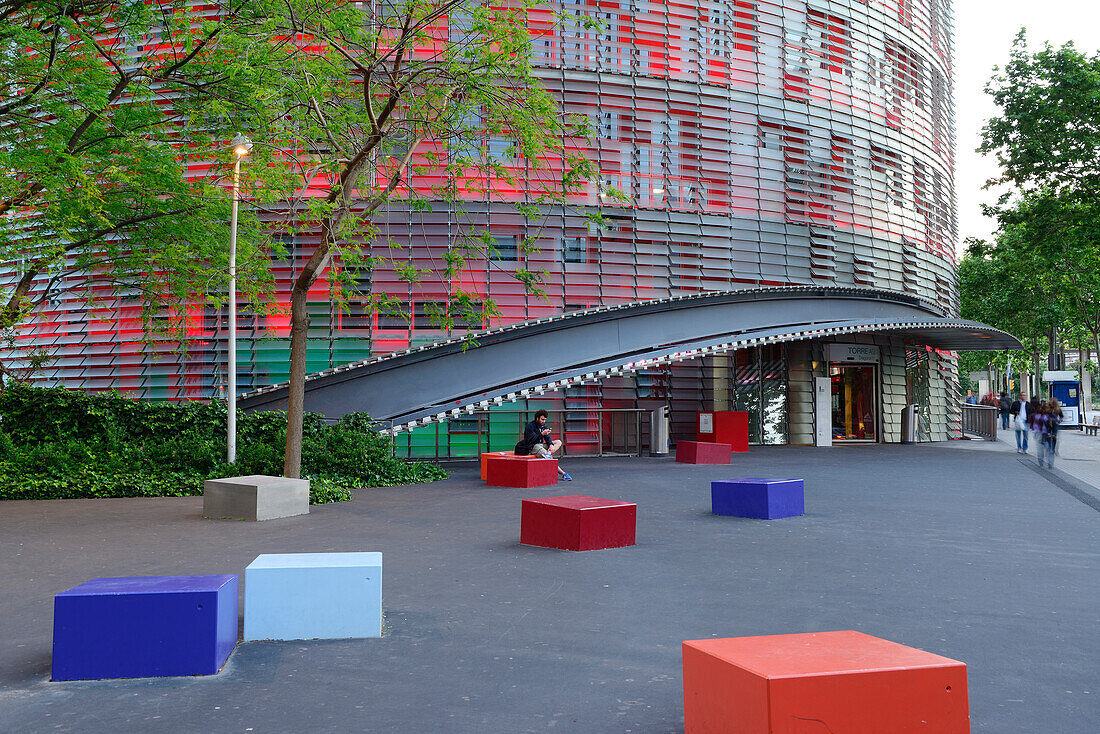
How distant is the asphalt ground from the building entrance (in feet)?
54.5

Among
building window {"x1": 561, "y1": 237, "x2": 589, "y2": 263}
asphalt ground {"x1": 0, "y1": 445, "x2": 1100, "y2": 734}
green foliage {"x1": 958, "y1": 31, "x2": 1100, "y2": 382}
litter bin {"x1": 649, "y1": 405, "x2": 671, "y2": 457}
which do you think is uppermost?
green foliage {"x1": 958, "y1": 31, "x2": 1100, "y2": 382}

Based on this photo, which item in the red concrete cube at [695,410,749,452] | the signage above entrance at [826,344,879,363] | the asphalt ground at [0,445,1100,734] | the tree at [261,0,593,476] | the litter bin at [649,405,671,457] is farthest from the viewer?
the signage above entrance at [826,344,879,363]

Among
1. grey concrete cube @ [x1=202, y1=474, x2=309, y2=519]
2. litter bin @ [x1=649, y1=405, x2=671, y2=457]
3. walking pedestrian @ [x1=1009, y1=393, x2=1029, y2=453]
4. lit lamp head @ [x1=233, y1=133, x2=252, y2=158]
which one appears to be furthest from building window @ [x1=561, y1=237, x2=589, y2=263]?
walking pedestrian @ [x1=1009, y1=393, x2=1029, y2=453]

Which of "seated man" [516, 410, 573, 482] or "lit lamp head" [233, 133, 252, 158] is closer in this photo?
"lit lamp head" [233, 133, 252, 158]

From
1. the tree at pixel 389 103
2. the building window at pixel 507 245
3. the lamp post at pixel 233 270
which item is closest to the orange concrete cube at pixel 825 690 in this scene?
the tree at pixel 389 103

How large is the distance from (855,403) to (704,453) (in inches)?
486

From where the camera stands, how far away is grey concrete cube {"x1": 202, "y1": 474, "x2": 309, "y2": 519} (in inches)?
462

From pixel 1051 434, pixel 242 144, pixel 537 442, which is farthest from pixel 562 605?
pixel 1051 434

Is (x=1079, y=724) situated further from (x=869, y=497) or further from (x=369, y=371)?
(x=369, y=371)

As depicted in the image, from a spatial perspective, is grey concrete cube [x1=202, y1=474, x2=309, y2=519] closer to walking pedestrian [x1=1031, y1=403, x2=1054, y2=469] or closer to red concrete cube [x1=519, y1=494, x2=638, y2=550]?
red concrete cube [x1=519, y1=494, x2=638, y2=550]

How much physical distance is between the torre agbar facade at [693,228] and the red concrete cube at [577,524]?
36.5 ft

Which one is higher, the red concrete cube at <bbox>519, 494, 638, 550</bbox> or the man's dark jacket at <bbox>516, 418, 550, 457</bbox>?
the man's dark jacket at <bbox>516, 418, 550, 457</bbox>

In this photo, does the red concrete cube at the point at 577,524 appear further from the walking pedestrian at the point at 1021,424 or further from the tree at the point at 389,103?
the walking pedestrian at the point at 1021,424

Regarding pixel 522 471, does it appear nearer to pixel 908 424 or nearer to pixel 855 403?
pixel 855 403
